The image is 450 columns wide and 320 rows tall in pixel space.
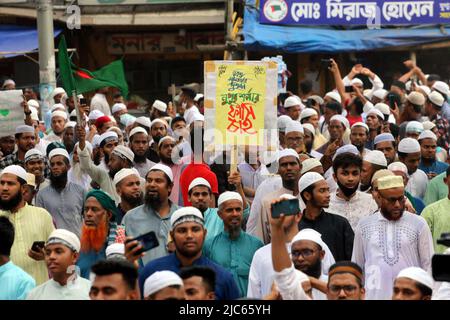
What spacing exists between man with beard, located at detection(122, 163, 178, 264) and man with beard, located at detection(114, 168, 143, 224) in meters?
0.50

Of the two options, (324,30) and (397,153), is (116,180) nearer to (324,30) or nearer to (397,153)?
(397,153)

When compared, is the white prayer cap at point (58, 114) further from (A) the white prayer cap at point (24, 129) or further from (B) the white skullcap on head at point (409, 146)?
(B) the white skullcap on head at point (409, 146)

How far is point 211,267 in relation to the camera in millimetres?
8336

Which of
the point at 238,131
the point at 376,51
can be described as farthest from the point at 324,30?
the point at 238,131

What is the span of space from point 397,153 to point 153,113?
599cm

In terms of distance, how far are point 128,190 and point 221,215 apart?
144 centimetres

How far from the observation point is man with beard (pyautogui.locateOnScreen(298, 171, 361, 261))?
1009 centimetres

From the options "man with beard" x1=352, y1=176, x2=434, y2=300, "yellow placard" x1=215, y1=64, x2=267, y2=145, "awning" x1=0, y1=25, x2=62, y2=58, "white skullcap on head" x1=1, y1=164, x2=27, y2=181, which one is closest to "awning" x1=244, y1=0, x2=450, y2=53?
"awning" x1=0, y1=25, x2=62, y2=58

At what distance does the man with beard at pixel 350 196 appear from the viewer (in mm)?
10719

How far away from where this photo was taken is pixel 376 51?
80.7 ft

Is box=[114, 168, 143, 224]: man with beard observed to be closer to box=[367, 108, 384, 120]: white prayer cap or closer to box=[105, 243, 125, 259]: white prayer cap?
box=[105, 243, 125, 259]: white prayer cap

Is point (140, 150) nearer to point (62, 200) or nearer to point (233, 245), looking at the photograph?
point (62, 200)

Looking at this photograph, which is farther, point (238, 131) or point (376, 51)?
point (376, 51)

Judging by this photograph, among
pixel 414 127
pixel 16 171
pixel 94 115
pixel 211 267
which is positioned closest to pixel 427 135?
pixel 414 127
